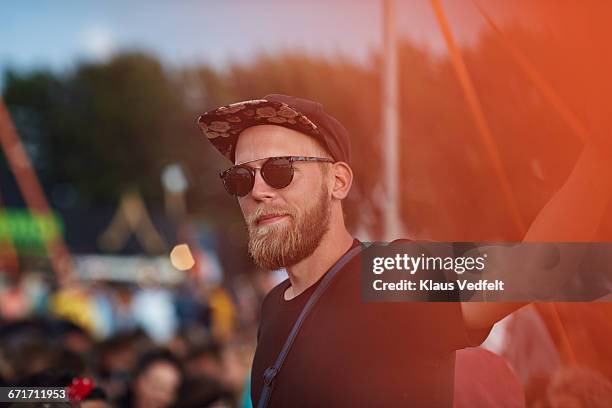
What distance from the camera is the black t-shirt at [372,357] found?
2398 mm

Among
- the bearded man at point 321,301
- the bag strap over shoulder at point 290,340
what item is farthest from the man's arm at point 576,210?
the bag strap over shoulder at point 290,340

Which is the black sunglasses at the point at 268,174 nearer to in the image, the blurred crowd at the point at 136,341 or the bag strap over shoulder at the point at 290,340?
the bag strap over shoulder at the point at 290,340

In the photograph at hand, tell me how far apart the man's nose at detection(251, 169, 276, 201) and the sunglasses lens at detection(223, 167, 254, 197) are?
0.01 metres

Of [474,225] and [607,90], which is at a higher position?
[607,90]

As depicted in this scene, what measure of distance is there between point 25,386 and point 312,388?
101 cm

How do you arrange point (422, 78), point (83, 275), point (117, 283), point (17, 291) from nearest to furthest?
point (422, 78) → point (17, 291) → point (83, 275) → point (117, 283)

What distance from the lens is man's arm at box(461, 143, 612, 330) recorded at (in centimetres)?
236

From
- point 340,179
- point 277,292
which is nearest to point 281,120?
point 340,179

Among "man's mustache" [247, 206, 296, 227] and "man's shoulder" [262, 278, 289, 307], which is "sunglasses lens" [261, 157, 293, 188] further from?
"man's shoulder" [262, 278, 289, 307]

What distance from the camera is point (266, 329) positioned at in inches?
104

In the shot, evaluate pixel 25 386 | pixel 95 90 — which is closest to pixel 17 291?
pixel 95 90

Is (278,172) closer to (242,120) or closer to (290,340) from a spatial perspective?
(242,120)

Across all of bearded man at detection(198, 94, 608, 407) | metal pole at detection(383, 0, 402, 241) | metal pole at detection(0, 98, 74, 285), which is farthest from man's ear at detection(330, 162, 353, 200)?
metal pole at detection(0, 98, 74, 285)

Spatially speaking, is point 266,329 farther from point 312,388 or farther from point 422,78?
point 422,78
